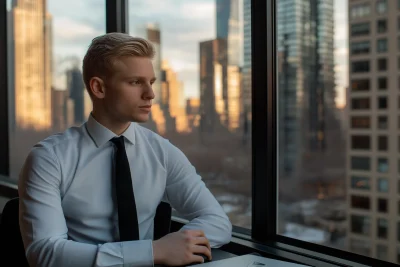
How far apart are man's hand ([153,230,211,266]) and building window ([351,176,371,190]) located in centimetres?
167

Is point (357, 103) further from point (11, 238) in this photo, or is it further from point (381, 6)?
point (11, 238)

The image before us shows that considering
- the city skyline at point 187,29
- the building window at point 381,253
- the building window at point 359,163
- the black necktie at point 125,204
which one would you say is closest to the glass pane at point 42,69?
the city skyline at point 187,29

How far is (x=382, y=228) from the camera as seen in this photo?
2379mm

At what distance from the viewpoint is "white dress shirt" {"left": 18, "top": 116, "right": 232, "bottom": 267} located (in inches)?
45.5

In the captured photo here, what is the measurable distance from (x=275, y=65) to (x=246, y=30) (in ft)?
1.04

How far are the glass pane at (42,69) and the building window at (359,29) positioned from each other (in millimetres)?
2337

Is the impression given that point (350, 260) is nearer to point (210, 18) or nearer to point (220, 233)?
point (220, 233)

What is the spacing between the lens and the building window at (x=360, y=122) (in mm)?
2258

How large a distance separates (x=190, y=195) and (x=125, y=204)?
9.2 inches

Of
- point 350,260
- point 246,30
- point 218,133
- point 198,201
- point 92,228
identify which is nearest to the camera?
point 92,228

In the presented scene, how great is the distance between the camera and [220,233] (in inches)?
55.1

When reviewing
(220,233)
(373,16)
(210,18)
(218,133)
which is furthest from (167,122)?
(220,233)

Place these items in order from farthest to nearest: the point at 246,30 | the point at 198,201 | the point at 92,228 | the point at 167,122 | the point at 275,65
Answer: the point at 167,122 < the point at 246,30 < the point at 275,65 < the point at 198,201 < the point at 92,228

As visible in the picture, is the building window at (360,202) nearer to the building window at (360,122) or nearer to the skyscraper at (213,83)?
the building window at (360,122)
